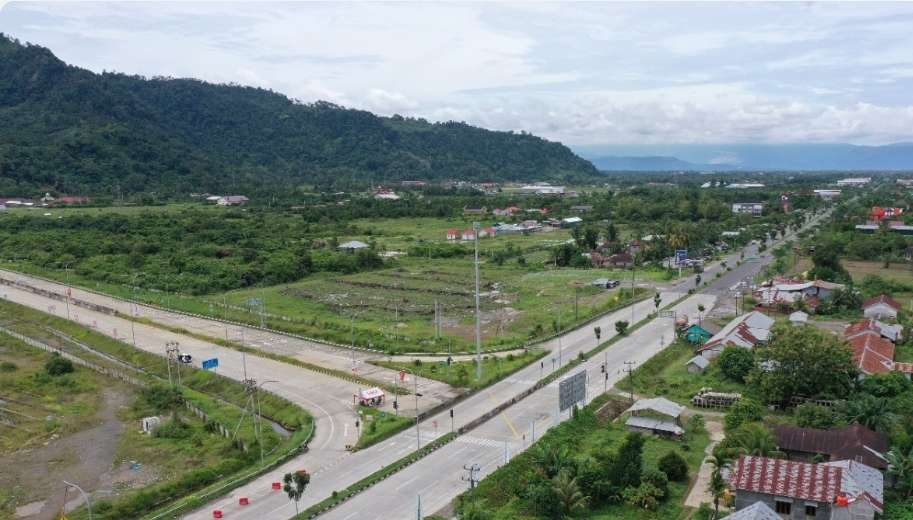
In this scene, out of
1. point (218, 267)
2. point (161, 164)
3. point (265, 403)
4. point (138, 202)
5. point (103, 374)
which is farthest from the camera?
point (161, 164)

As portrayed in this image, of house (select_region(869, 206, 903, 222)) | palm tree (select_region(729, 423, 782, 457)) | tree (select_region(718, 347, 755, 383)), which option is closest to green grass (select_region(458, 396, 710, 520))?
palm tree (select_region(729, 423, 782, 457))

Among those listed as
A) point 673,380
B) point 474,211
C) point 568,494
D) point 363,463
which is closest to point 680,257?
point 673,380

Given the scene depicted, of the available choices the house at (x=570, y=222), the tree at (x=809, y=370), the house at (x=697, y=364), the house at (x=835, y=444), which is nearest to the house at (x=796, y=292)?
the house at (x=697, y=364)

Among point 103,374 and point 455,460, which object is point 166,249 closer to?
point 103,374

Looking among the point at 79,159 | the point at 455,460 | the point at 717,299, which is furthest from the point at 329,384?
the point at 79,159

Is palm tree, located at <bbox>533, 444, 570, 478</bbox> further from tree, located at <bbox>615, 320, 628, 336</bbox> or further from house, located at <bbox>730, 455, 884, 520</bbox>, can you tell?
tree, located at <bbox>615, 320, 628, 336</bbox>
